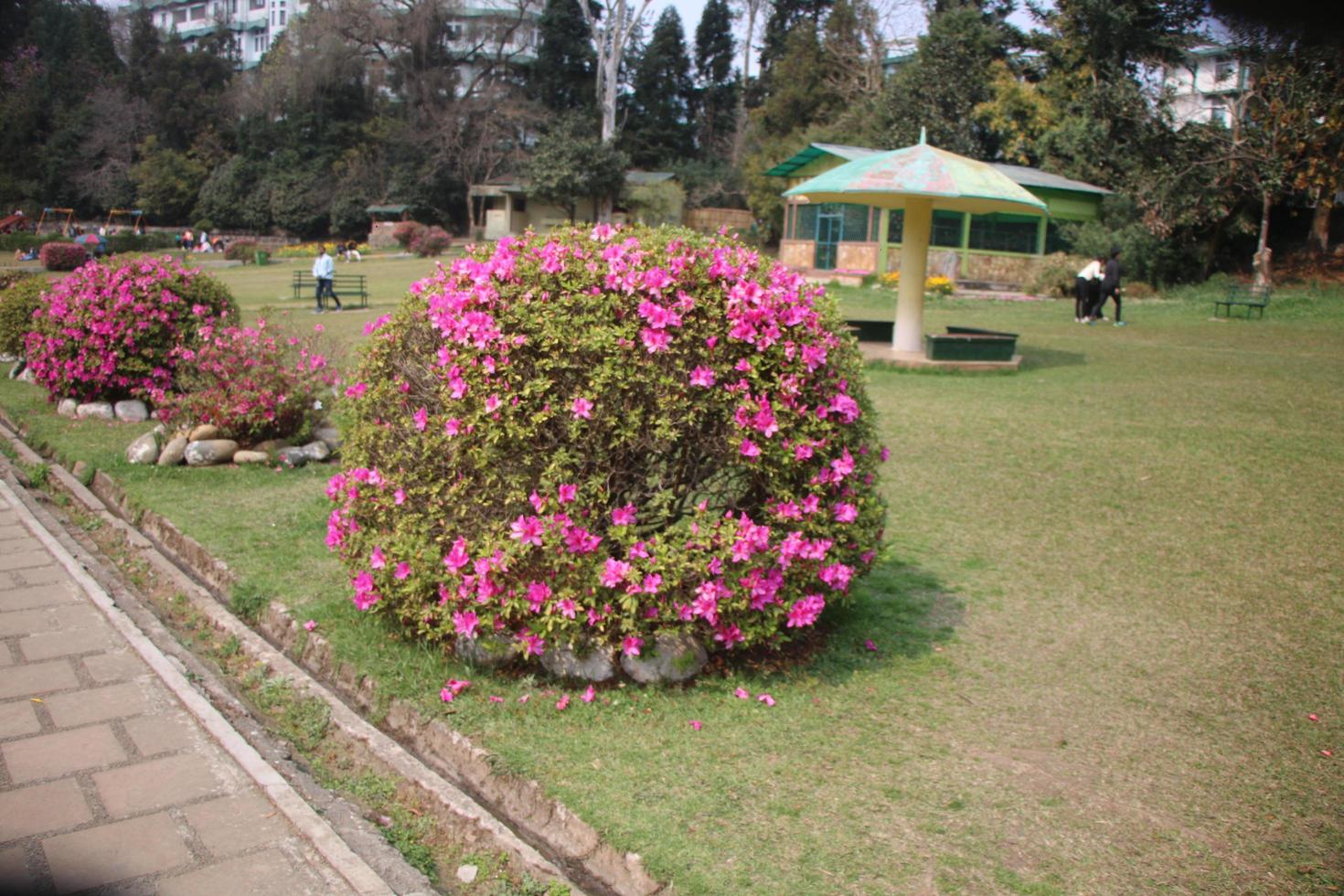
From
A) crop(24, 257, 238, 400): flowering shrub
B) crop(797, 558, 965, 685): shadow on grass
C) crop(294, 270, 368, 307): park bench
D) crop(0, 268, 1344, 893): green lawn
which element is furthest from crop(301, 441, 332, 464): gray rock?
crop(294, 270, 368, 307): park bench

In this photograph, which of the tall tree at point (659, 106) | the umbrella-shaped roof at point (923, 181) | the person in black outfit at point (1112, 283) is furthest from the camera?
the tall tree at point (659, 106)

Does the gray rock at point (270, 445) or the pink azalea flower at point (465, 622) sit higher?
the pink azalea flower at point (465, 622)

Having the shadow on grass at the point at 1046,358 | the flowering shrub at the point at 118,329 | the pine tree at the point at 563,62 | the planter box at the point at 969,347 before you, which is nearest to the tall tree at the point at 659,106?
the pine tree at the point at 563,62

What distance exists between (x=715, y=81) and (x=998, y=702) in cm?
5732

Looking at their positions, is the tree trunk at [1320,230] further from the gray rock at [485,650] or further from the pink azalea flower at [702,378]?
the gray rock at [485,650]

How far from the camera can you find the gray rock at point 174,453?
8.26 meters

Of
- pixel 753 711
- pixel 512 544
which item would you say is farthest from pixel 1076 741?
pixel 512 544

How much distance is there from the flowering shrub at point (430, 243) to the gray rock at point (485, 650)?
39.8 m

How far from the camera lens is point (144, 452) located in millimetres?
8289

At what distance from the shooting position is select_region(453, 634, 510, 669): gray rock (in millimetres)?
4332

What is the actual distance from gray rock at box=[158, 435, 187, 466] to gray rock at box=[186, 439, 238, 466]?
43 millimetres

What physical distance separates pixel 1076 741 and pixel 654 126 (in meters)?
52.7

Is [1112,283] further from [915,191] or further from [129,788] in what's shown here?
[129,788]

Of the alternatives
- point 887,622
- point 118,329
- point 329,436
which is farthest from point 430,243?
point 887,622
